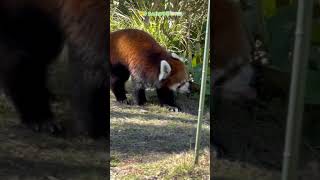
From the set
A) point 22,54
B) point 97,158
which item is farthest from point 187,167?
point 22,54

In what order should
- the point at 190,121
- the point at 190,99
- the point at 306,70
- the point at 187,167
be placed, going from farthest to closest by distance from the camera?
the point at 190,99
the point at 190,121
the point at 187,167
the point at 306,70

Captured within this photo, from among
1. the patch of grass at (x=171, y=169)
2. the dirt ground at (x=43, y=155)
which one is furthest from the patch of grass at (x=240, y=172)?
the patch of grass at (x=171, y=169)

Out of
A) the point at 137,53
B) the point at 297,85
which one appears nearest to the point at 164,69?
the point at 137,53

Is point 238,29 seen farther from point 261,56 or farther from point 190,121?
Result: point 190,121

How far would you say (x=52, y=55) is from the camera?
2.00m

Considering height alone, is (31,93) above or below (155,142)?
above

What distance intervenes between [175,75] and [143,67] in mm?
391

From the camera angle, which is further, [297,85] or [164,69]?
[164,69]

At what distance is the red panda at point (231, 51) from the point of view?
191cm

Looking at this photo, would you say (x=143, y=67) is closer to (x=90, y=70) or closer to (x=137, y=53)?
(x=137, y=53)

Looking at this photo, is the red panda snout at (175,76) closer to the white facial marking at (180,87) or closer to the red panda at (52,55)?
the white facial marking at (180,87)

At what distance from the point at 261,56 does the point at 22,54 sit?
0.92 meters

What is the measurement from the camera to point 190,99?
599 centimetres

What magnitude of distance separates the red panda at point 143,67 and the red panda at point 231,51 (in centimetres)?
333
